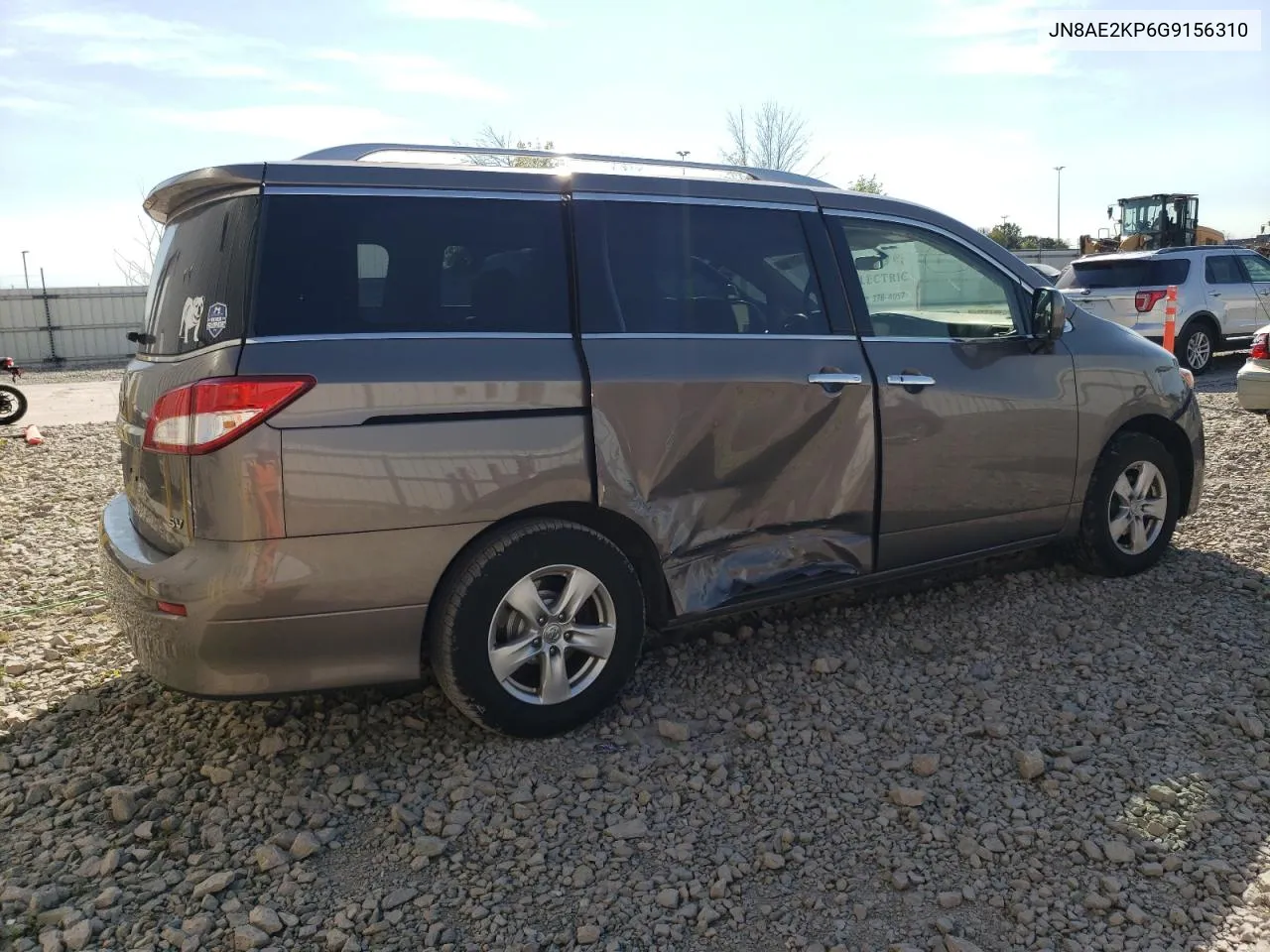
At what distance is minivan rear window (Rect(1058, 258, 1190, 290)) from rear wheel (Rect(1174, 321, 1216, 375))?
0.70 metres

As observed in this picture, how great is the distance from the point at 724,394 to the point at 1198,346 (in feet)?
43.3

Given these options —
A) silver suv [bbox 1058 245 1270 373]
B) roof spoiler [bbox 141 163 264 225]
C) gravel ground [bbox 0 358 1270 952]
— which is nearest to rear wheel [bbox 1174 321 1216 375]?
silver suv [bbox 1058 245 1270 373]

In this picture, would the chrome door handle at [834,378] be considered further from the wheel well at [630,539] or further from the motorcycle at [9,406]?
the motorcycle at [9,406]

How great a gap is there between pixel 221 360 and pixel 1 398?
12118mm

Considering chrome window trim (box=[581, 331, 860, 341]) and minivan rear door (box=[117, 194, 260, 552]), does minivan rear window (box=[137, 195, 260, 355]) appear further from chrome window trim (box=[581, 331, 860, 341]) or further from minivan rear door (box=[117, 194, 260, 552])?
chrome window trim (box=[581, 331, 860, 341])

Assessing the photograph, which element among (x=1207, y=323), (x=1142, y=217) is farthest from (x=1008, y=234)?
(x=1207, y=323)

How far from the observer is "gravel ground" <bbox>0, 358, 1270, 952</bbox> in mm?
2727

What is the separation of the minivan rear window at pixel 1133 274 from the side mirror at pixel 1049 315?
35.3ft

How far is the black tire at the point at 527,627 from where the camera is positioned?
3.33m

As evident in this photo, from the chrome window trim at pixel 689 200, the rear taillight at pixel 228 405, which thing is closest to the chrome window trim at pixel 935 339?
the chrome window trim at pixel 689 200

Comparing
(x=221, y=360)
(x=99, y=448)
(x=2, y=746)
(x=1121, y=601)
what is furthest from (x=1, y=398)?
(x=1121, y=601)

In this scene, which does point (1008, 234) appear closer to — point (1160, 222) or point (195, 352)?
point (1160, 222)

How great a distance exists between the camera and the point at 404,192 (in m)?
3.38

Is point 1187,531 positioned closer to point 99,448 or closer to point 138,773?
point 138,773
